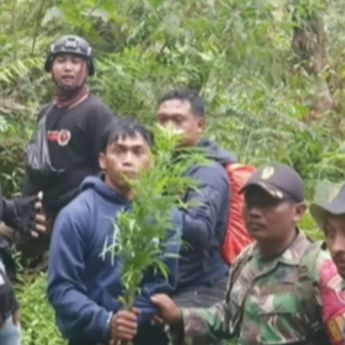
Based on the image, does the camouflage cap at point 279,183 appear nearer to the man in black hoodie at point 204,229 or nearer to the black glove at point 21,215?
the man in black hoodie at point 204,229

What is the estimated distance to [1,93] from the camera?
893 cm

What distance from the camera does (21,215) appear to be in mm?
6133

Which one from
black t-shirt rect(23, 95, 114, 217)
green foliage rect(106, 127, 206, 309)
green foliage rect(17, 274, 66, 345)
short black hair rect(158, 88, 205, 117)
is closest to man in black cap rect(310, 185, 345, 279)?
green foliage rect(106, 127, 206, 309)

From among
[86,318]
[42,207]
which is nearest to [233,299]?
[86,318]

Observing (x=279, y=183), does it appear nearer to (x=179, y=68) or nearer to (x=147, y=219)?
(x=147, y=219)

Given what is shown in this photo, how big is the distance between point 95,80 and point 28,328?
240 cm

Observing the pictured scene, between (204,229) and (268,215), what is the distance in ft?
2.34

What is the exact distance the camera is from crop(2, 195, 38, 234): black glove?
19.7 feet

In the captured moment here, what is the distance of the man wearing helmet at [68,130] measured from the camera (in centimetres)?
654

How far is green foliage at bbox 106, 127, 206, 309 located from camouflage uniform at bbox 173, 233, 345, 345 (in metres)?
0.37

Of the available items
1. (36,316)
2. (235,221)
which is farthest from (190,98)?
(36,316)

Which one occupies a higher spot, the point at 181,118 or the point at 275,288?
the point at 181,118

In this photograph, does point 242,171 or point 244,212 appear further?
point 242,171

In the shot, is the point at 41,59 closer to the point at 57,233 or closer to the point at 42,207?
the point at 42,207
